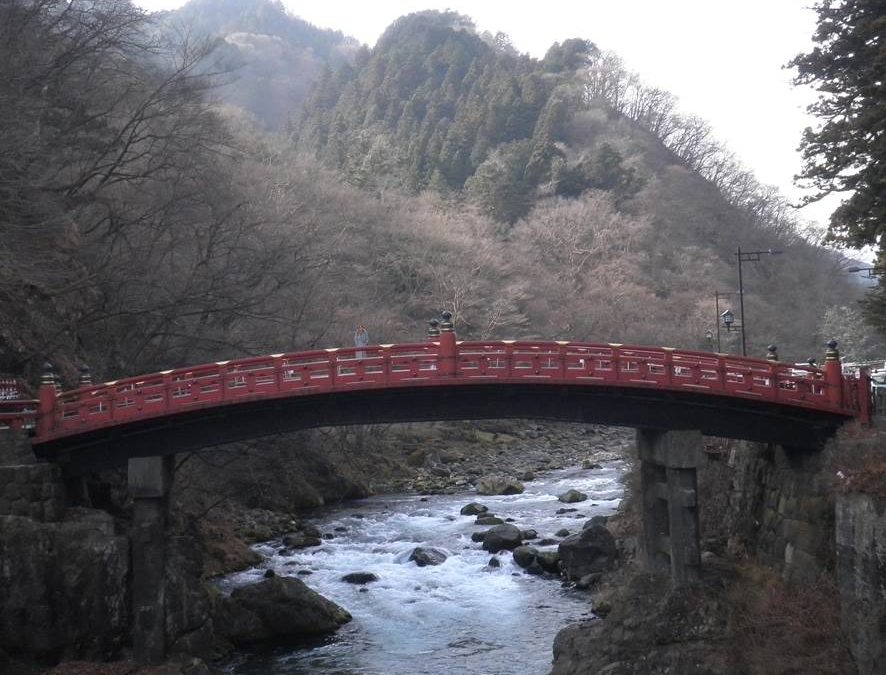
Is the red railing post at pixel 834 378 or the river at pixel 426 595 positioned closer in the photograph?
the red railing post at pixel 834 378

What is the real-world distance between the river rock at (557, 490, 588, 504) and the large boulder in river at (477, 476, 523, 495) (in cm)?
247

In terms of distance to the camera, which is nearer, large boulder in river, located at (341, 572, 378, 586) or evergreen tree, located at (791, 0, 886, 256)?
evergreen tree, located at (791, 0, 886, 256)

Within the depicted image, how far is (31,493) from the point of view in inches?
758

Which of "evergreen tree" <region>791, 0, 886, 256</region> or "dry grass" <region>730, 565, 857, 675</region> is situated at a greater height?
"evergreen tree" <region>791, 0, 886, 256</region>

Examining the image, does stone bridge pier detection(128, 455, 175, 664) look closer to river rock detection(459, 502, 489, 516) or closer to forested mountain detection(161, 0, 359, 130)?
river rock detection(459, 502, 489, 516)

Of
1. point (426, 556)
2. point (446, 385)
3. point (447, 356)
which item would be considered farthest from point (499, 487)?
point (447, 356)

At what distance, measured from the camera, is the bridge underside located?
20750 mm

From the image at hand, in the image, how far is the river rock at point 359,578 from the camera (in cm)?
2716

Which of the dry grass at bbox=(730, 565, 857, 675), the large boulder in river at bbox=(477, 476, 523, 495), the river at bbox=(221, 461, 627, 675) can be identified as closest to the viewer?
the dry grass at bbox=(730, 565, 857, 675)

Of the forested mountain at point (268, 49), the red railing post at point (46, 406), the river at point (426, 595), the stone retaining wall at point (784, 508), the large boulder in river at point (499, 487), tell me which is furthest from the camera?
the forested mountain at point (268, 49)

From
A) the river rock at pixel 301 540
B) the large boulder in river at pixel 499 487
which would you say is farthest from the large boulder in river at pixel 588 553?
the large boulder in river at pixel 499 487

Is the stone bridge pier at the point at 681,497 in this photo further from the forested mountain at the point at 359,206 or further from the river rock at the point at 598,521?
the forested mountain at the point at 359,206

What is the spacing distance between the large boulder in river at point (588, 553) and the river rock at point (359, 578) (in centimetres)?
582

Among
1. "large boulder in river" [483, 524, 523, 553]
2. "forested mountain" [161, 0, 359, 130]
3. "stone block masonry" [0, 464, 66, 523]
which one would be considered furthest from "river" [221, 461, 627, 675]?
"forested mountain" [161, 0, 359, 130]
